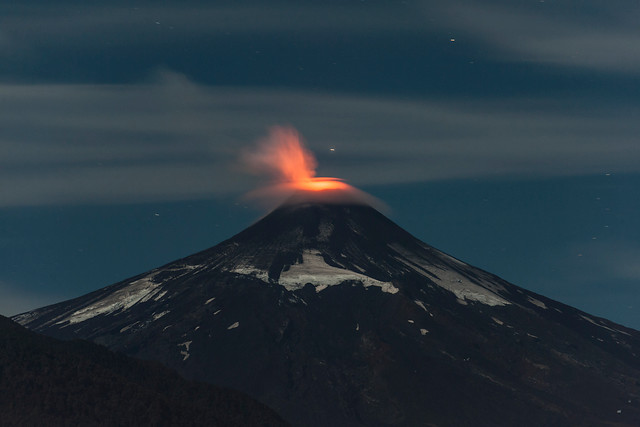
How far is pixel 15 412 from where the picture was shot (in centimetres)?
19500

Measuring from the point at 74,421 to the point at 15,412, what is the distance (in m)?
9.43

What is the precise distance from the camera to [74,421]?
19700cm

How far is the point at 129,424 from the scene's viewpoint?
198m

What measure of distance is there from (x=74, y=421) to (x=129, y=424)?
8817 millimetres

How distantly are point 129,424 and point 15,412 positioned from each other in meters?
18.2
